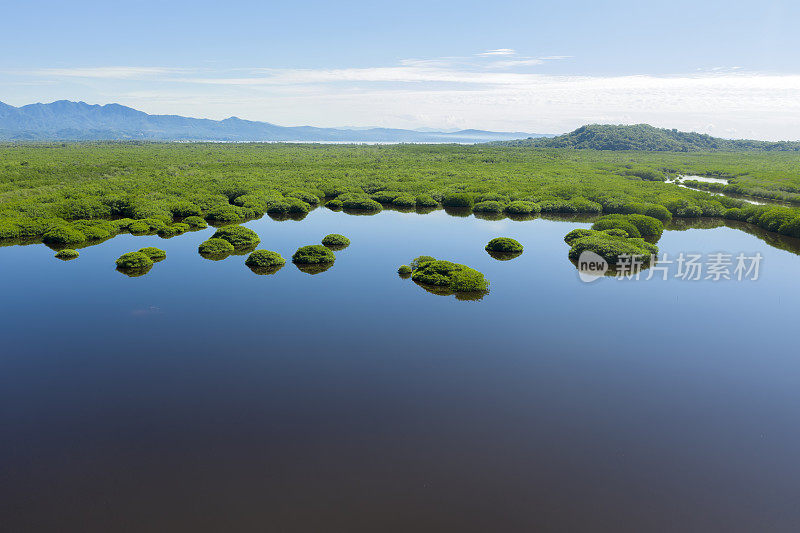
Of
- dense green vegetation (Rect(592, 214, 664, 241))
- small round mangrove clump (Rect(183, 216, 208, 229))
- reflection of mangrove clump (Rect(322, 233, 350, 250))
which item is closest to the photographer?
reflection of mangrove clump (Rect(322, 233, 350, 250))

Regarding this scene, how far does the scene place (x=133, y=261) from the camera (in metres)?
34.3

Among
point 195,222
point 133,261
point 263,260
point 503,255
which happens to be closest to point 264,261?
point 263,260

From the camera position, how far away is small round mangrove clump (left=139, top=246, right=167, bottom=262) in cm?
3678

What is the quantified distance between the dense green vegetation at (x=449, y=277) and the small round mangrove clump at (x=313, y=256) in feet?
25.8

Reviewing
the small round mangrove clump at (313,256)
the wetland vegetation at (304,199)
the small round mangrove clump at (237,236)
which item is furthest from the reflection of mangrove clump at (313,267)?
the small round mangrove clump at (237,236)

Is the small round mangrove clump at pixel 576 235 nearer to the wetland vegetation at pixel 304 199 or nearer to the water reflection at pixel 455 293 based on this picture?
the wetland vegetation at pixel 304 199

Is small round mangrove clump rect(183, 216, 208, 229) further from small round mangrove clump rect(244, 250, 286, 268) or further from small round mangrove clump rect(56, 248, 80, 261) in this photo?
small round mangrove clump rect(244, 250, 286, 268)

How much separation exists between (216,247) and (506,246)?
27568mm

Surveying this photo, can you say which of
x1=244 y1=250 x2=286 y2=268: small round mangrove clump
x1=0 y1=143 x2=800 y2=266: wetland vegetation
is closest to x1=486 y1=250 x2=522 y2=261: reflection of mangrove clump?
x1=0 y1=143 x2=800 y2=266: wetland vegetation

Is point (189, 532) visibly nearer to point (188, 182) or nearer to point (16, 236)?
point (16, 236)

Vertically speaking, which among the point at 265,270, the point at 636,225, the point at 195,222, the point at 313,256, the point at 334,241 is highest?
the point at 636,225

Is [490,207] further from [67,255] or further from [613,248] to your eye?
[67,255]

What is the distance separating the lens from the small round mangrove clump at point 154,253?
36.8 metres

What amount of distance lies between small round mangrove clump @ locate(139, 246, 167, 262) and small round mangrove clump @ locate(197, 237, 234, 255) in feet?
10.5
